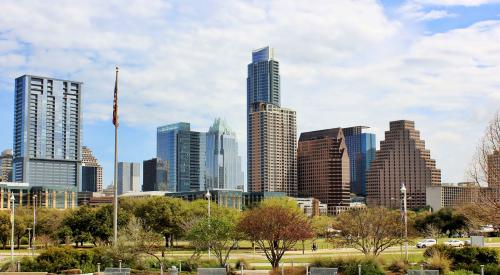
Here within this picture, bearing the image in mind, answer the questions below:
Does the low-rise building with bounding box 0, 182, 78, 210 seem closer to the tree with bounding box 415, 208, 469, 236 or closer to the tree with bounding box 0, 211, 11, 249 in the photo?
the tree with bounding box 0, 211, 11, 249

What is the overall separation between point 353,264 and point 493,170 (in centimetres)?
952

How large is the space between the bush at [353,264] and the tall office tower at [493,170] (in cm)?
753

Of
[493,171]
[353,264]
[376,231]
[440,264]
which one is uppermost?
[493,171]

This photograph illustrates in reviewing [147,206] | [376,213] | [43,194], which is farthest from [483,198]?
[43,194]

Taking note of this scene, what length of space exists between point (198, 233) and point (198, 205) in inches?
2303

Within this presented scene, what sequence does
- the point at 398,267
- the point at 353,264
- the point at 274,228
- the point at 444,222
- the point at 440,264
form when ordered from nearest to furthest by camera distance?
1. the point at 353,264
2. the point at 440,264
3. the point at 398,267
4. the point at 274,228
5. the point at 444,222

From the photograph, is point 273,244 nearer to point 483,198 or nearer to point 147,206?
point 483,198

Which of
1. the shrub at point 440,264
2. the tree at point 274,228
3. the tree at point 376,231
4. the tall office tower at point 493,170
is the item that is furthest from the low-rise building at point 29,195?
the tall office tower at point 493,170

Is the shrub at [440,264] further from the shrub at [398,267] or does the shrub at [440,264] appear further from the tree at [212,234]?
the tree at [212,234]

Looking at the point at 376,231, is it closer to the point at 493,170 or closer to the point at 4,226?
the point at 493,170

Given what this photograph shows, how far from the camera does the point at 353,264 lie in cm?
3341

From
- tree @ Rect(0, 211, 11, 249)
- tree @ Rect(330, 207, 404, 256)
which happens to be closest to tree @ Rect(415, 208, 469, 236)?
tree @ Rect(330, 207, 404, 256)

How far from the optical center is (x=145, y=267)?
38.1 m

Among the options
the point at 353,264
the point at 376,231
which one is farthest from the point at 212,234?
the point at 376,231
